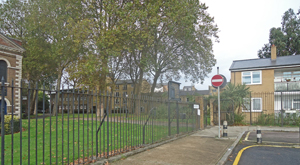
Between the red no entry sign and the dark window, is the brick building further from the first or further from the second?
the red no entry sign

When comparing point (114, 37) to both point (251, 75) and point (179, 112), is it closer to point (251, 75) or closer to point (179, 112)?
point (179, 112)

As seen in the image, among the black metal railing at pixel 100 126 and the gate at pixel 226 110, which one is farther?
the gate at pixel 226 110

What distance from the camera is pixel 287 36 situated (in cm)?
4222

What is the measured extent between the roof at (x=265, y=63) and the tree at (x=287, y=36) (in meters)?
16.6

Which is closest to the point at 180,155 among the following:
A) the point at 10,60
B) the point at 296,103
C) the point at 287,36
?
the point at 10,60

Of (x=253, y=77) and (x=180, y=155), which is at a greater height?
(x=253, y=77)

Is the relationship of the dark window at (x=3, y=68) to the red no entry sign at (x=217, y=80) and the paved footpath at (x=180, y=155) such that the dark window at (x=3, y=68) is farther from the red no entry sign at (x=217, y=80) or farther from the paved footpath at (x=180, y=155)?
the paved footpath at (x=180, y=155)

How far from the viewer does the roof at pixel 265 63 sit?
24.9m

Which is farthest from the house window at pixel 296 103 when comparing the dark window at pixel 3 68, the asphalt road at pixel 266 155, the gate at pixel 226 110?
the dark window at pixel 3 68

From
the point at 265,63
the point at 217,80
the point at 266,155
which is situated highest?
the point at 265,63

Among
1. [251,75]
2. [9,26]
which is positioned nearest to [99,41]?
[251,75]

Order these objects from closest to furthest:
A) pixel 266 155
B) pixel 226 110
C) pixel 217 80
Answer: pixel 266 155 → pixel 217 80 → pixel 226 110

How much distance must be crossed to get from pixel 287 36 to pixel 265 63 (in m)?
20.7

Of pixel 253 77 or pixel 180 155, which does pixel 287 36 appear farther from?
pixel 180 155
